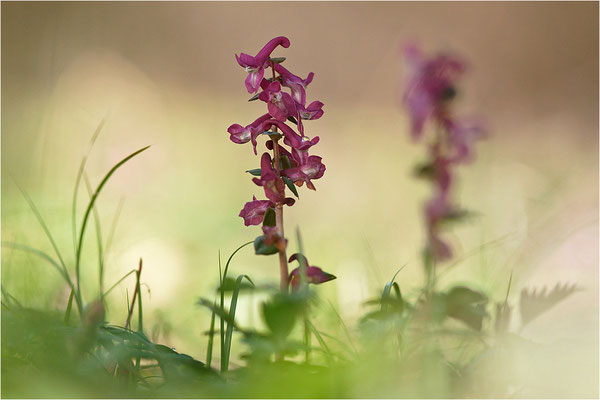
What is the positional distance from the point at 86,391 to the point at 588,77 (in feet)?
13.4

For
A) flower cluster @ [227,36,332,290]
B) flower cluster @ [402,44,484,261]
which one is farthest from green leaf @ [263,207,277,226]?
flower cluster @ [402,44,484,261]

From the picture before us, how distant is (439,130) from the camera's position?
104 centimetres

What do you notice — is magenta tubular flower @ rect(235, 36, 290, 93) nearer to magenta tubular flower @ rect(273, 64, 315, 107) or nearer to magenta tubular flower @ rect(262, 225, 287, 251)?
magenta tubular flower @ rect(273, 64, 315, 107)

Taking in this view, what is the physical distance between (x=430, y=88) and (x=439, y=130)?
0.07m

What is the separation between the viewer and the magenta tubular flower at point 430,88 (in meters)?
1.02

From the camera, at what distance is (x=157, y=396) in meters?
0.78

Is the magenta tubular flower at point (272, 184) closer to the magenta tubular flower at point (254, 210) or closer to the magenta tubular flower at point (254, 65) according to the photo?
the magenta tubular flower at point (254, 210)

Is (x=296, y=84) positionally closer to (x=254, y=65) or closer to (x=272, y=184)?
(x=254, y=65)

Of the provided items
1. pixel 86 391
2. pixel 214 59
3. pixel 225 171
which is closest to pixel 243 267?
pixel 225 171

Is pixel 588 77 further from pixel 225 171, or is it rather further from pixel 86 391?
pixel 86 391

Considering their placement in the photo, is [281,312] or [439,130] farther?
[439,130]

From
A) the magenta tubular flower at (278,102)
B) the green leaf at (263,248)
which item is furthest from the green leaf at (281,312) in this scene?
the magenta tubular flower at (278,102)

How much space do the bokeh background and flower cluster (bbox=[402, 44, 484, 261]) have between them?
0.10 meters

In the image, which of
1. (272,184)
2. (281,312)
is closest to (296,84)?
(272,184)
